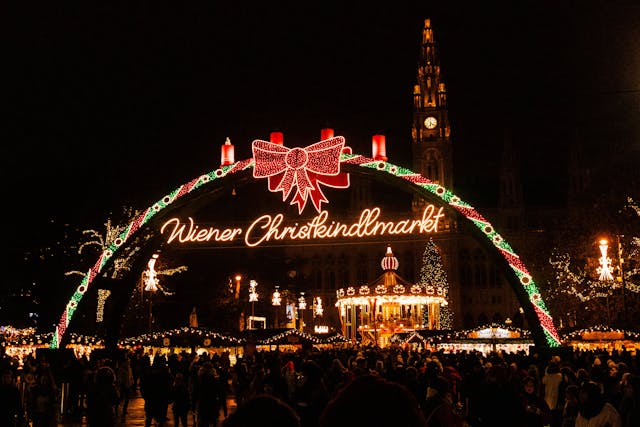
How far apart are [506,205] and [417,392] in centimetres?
7901

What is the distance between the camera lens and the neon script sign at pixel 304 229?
2044 centimetres

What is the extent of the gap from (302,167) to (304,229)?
5.96 ft

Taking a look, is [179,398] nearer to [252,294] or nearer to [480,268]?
[252,294]

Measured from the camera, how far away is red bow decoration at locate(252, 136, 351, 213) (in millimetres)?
19797

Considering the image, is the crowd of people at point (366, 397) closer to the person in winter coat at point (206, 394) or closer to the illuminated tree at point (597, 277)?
the person in winter coat at point (206, 394)

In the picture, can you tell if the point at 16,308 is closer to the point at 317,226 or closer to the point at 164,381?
the point at 317,226

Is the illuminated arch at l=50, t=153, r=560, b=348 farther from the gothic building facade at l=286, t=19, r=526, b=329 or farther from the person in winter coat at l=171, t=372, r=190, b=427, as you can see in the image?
the gothic building facade at l=286, t=19, r=526, b=329

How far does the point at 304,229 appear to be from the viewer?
20.9 m

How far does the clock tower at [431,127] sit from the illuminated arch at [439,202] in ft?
222

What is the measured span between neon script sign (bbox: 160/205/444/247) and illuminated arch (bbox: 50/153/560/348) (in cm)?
70

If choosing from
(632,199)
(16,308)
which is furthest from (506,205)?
(16,308)

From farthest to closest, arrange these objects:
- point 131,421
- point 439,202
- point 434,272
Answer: point 434,272 < point 439,202 < point 131,421

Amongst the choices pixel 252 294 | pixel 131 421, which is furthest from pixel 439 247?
pixel 131 421

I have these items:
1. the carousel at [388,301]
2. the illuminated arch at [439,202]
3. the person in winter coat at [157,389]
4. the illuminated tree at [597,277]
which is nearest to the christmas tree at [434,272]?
the illuminated tree at [597,277]
